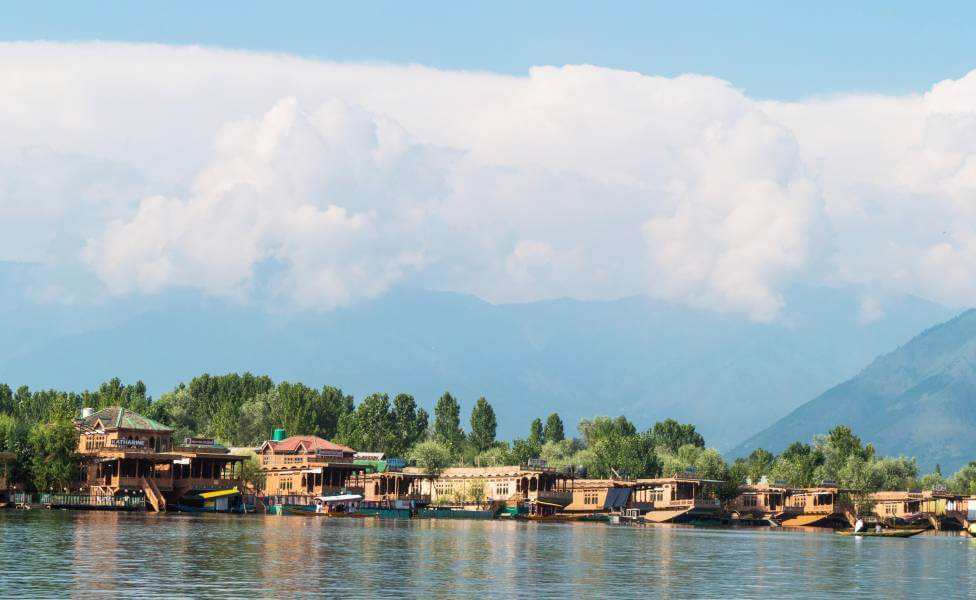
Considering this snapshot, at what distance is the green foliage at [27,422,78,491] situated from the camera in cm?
Answer: 18038

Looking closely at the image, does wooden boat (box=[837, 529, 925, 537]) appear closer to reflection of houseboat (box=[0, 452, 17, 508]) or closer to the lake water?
the lake water

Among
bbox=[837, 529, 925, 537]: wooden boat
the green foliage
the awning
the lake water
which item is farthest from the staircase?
bbox=[837, 529, 925, 537]: wooden boat

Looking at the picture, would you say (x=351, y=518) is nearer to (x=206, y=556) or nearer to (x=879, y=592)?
(x=206, y=556)

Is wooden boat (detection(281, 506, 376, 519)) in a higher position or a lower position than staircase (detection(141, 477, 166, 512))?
lower

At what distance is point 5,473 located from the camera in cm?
18162

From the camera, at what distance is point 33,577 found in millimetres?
68938

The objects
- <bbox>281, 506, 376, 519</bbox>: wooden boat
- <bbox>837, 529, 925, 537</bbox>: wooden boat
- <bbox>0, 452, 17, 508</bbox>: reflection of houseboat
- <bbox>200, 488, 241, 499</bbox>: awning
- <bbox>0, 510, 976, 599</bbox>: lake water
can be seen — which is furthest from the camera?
<bbox>200, 488, 241, 499</bbox>: awning

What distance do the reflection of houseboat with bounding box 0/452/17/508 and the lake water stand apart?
46.1 metres

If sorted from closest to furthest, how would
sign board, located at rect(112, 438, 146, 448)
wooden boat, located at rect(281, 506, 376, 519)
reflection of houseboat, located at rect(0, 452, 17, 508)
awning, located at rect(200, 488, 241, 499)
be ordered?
reflection of houseboat, located at rect(0, 452, 17, 508)
wooden boat, located at rect(281, 506, 376, 519)
awning, located at rect(200, 488, 241, 499)
sign board, located at rect(112, 438, 146, 448)

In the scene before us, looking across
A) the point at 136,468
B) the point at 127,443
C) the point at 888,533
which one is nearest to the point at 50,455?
the point at 136,468

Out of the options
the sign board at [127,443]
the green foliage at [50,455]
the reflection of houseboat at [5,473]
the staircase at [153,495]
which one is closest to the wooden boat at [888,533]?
the staircase at [153,495]

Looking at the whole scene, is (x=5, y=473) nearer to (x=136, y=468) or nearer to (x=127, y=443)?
(x=136, y=468)

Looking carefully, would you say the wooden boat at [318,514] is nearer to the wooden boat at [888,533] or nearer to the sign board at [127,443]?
the sign board at [127,443]

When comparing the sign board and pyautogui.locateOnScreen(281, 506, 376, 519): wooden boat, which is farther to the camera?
the sign board
